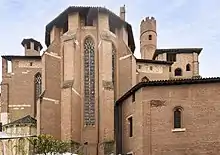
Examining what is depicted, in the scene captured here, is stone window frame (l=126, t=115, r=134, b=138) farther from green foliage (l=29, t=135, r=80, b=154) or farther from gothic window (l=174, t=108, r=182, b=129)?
green foliage (l=29, t=135, r=80, b=154)

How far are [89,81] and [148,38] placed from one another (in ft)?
92.9

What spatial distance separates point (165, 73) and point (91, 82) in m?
12.2

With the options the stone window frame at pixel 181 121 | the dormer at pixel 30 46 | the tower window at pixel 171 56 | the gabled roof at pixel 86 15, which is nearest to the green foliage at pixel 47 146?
the stone window frame at pixel 181 121

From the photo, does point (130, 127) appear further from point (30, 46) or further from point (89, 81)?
point (30, 46)

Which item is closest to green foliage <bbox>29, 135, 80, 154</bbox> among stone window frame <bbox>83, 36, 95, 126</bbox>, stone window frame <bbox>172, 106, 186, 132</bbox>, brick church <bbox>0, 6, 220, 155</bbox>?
brick church <bbox>0, 6, 220, 155</bbox>

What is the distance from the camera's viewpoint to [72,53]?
39688 millimetres

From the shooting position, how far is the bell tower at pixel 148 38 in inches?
2604

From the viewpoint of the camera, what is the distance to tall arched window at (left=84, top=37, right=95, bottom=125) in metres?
39.0

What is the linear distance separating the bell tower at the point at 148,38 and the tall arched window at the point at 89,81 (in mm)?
26167

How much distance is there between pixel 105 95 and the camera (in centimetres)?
3853

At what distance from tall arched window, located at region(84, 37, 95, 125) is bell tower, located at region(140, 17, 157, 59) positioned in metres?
26.2

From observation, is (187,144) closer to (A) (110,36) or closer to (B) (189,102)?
(B) (189,102)

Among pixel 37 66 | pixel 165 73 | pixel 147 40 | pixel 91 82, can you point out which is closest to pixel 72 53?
pixel 91 82

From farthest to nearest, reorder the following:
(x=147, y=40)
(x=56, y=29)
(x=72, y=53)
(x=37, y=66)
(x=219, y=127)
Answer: (x=147, y=40) → (x=37, y=66) → (x=56, y=29) → (x=72, y=53) → (x=219, y=127)
